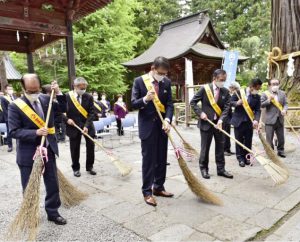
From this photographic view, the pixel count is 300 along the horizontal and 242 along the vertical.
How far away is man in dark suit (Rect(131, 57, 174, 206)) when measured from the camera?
386 cm

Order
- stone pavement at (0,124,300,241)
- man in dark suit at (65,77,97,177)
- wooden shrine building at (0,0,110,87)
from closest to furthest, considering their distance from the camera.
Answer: stone pavement at (0,124,300,241) → man in dark suit at (65,77,97,177) → wooden shrine building at (0,0,110,87)

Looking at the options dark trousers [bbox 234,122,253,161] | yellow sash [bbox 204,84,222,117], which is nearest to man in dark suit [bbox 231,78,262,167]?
dark trousers [bbox 234,122,253,161]

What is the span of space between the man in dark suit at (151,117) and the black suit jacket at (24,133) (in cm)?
112

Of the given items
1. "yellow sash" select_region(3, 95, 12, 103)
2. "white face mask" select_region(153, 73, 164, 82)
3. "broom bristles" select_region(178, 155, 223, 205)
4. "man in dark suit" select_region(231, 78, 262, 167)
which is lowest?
"broom bristles" select_region(178, 155, 223, 205)

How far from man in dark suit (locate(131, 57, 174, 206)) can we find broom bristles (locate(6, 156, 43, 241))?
1366 mm

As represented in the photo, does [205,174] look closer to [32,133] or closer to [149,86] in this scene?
[149,86]

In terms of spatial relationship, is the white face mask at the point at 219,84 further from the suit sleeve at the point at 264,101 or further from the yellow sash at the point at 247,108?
the suit sleeve at the point at 264,101

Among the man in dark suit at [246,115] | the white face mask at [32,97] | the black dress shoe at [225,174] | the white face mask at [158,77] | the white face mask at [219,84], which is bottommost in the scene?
the black dress shoe at [225,174]

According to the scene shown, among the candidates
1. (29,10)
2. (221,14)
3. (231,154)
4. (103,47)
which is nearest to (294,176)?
(231,154)

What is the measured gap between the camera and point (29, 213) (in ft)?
10.2

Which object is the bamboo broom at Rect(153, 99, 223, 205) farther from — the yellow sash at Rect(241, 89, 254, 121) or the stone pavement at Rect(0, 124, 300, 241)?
the yellow sash at Rect(241, 89, 254, 121)

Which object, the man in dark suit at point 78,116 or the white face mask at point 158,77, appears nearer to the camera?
the white face mask at point 158,77

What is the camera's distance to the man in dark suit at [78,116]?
5363mm

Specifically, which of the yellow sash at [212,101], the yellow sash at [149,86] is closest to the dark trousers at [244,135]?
the yellow sash at [212,101]
